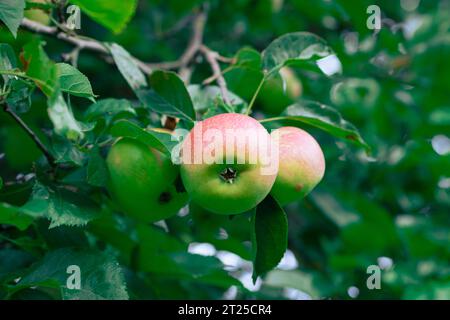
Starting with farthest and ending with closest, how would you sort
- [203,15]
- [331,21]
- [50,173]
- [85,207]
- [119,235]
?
1. [331,21]
2. [203,15]
3. [119,235]
4. [50,173]
5. [85,207]

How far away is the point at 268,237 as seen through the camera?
45.3 inches

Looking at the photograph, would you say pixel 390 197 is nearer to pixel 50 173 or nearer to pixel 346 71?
pixel 346 71

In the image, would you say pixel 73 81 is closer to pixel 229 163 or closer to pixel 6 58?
pixel 6 58

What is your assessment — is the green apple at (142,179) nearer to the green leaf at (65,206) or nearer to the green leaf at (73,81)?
the green leaf at (65,206)

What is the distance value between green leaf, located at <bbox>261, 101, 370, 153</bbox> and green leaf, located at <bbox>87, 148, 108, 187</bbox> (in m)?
0.34

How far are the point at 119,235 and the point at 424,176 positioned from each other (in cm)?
155

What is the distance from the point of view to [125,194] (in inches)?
45.4

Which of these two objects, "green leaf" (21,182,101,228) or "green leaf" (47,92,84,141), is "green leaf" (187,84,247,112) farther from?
"green leaf" (47,92,84,141)

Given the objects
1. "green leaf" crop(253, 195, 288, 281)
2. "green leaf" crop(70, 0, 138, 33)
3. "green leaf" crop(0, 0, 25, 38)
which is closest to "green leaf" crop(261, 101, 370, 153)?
"green leaf" crop(253, 195, 288, 281)

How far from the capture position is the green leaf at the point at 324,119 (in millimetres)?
1237

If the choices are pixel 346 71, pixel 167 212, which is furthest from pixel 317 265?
pixel 167 212

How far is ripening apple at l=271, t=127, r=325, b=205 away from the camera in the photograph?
1.10m

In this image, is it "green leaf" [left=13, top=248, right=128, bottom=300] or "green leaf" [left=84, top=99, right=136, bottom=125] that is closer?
"green leaf" [left=13, top=248, right=128, bottom=300]

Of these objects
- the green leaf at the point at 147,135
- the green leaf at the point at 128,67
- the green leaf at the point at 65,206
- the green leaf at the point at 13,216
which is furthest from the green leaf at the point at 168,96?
the green leaf at the point at 13,216
